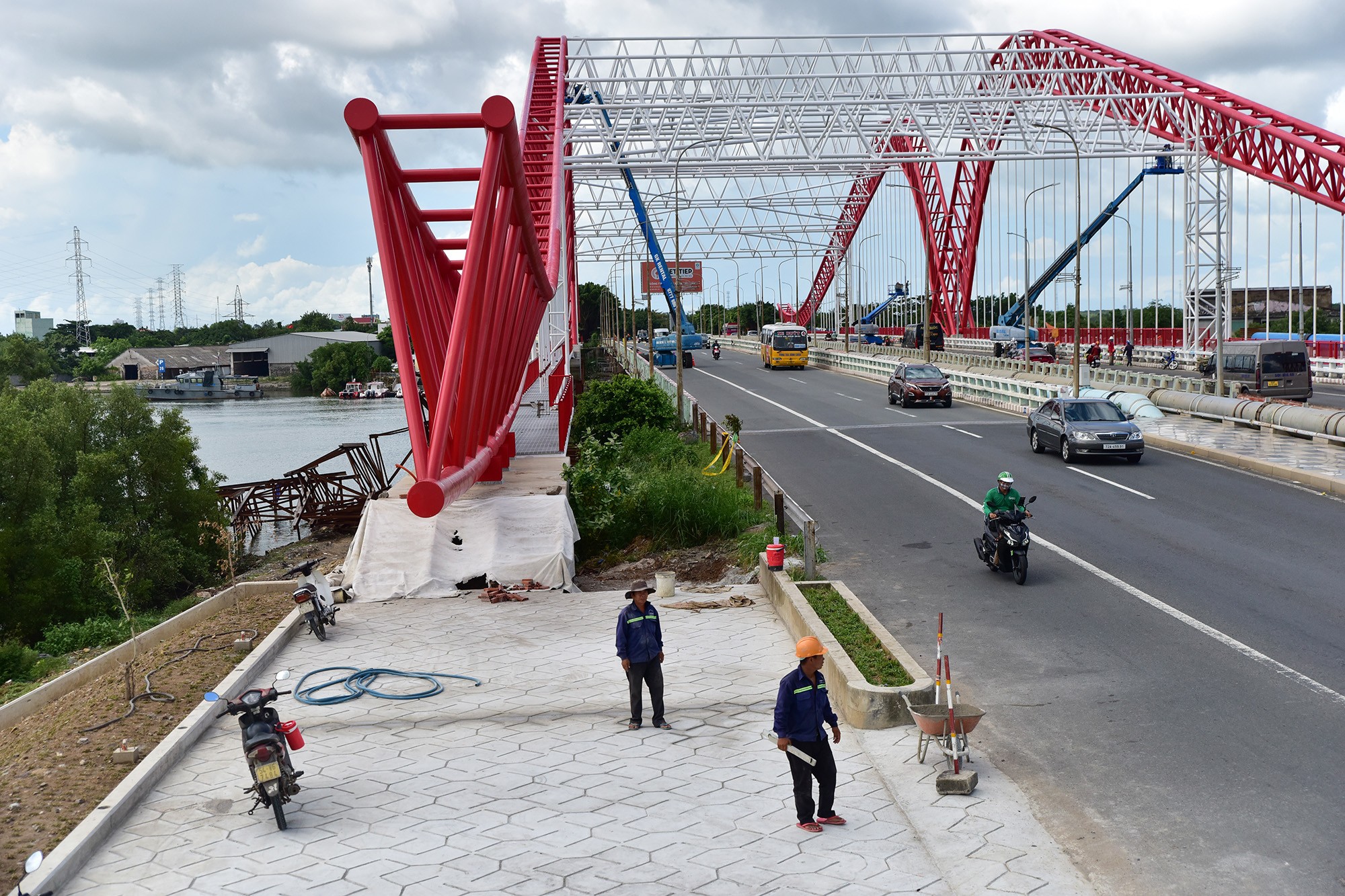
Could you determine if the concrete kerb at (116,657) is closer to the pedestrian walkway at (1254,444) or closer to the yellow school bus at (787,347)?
the pedestrian walkway at (1254,444)

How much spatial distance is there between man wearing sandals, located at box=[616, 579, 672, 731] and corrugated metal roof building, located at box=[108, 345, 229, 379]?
132 m

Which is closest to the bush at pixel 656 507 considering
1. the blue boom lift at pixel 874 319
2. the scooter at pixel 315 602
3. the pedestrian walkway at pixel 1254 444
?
the scooter at pixel 315 602

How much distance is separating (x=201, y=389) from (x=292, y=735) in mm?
120101

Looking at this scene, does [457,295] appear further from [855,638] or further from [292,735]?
[292,735]

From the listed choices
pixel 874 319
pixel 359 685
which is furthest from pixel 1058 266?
pixel 359 685

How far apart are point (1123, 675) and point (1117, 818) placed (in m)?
3.52

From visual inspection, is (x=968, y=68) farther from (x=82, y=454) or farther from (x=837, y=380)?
(x=82, y=454)

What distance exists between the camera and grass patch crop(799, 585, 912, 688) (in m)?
10.5

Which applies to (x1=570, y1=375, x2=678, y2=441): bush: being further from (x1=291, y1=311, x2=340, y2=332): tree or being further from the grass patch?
(x1=291, y1=311, x2=340, y2=332): tree

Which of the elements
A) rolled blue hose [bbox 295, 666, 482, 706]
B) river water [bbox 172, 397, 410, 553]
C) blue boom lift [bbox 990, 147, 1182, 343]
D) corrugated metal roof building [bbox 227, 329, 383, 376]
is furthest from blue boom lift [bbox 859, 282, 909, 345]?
rolled blue hose [bbox 295, 666, 482, 706]

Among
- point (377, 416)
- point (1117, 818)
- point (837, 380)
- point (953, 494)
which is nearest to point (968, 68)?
point (837, 380)

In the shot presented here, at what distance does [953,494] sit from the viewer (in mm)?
22469

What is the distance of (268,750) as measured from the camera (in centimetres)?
812

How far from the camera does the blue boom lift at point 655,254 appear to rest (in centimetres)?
5469
